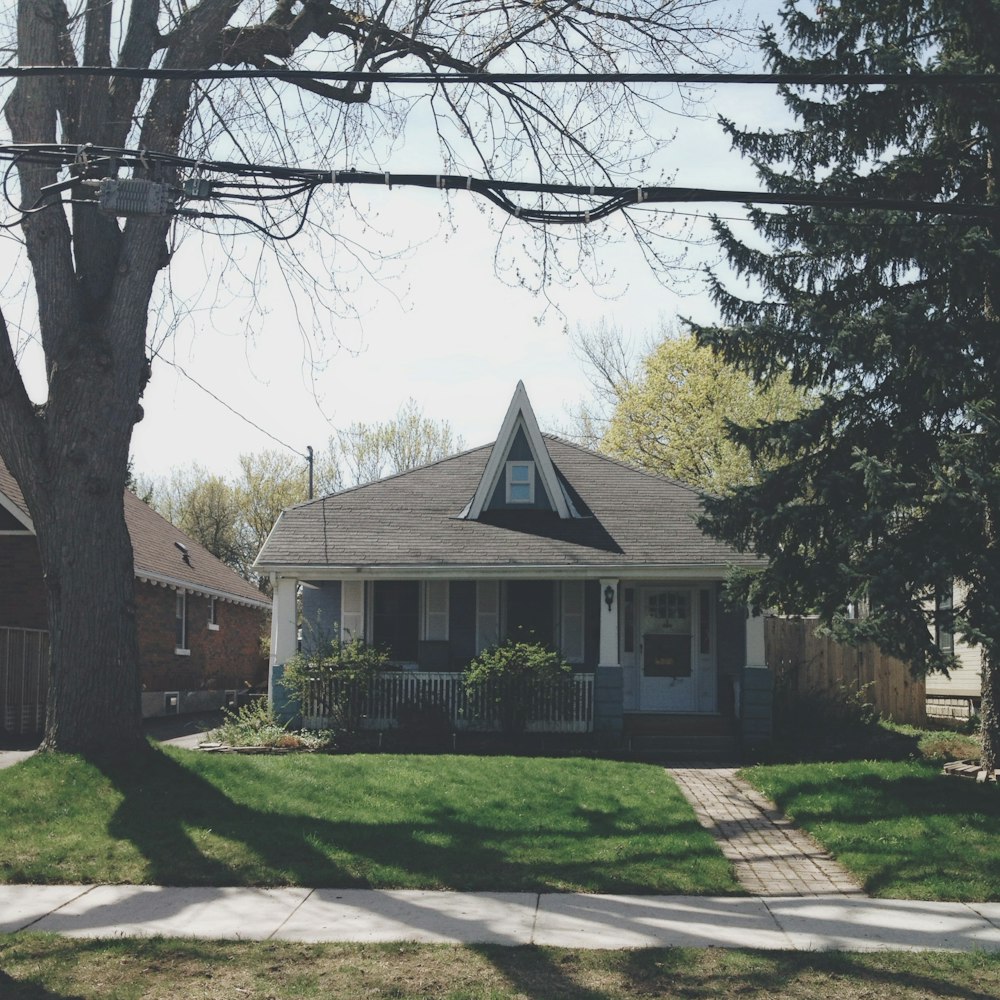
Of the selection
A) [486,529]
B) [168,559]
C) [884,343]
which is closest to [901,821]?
[884,343]

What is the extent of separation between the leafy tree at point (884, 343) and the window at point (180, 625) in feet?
51.1

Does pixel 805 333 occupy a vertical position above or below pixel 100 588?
above

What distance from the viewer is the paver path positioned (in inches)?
367

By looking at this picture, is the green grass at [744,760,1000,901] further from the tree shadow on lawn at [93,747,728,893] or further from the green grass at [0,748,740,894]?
the tree shadow on lawn at [93,747,728,893]

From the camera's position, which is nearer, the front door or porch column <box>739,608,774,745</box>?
porch column <box>739,608,774,745</box>

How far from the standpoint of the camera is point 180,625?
87.5 feet

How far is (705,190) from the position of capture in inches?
364

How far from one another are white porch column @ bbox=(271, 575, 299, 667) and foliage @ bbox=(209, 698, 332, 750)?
0.95m

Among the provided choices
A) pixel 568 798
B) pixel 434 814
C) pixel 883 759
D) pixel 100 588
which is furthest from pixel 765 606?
pixel 100 588

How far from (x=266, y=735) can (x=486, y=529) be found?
540 centimetres

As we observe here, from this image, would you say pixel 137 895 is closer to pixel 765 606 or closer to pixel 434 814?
pixel 434 814

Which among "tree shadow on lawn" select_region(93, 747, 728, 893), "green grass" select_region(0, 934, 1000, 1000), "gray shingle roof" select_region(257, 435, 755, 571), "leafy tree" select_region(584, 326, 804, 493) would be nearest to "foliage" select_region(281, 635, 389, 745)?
"gray shingle roof" select_region(257, 435, 755, 571)

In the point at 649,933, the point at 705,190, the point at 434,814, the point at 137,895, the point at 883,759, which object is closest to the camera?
the point at 649,933

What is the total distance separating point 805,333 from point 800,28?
12.3ft
